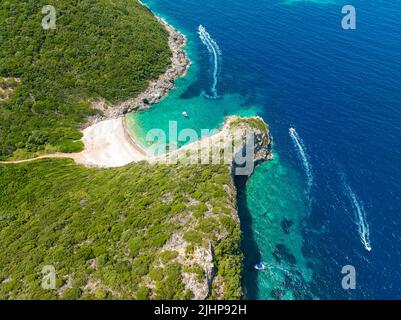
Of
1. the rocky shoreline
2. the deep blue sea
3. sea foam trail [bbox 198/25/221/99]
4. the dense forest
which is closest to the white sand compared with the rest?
the dense forest

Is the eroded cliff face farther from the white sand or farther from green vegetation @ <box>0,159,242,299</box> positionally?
the white sand

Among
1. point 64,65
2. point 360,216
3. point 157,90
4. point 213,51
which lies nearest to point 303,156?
point 360,216

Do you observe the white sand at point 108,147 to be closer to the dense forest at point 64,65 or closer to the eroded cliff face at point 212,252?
the dense forest at point 64,65

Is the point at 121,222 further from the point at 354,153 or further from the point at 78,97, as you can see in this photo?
the point at 354,153

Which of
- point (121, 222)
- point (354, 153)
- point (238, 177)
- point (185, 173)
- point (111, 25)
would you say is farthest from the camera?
point (111, 25)

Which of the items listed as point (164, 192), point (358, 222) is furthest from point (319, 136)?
point (164, 192)

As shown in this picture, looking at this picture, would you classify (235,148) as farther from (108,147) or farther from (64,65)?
(64,65)
